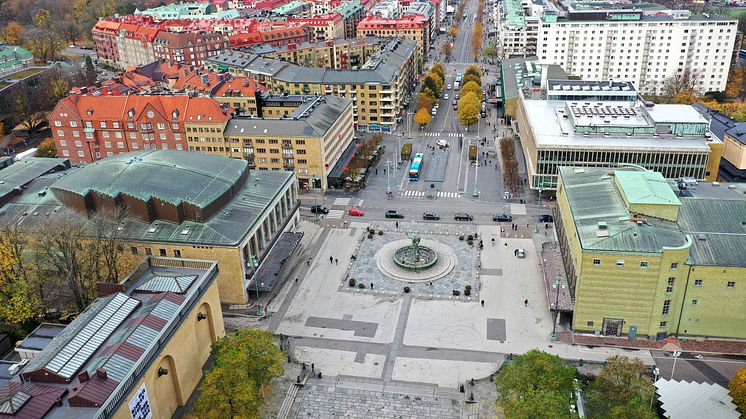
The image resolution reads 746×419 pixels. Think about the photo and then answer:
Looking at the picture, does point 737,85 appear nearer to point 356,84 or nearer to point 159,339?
point 356,84

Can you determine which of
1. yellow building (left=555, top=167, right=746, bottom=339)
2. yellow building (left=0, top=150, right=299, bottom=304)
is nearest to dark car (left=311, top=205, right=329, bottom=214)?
yellow building (left=0, top=150, right=299, bottom=304)

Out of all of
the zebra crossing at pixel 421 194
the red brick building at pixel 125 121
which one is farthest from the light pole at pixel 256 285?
the red brick building at pixel 125 121

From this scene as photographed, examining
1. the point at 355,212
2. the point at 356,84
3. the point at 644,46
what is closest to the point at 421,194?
the point at 355,212

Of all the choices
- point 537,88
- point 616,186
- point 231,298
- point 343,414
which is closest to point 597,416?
point 343,414

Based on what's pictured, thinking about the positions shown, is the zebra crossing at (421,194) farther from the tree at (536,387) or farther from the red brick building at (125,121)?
the tree at (536,387)

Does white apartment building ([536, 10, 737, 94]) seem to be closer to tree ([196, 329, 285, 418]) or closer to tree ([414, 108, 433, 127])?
tree ([414, 108, 433, 127])

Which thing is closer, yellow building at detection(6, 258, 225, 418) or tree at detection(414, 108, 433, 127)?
yellow building at detection(6, 258, 225, 418)
